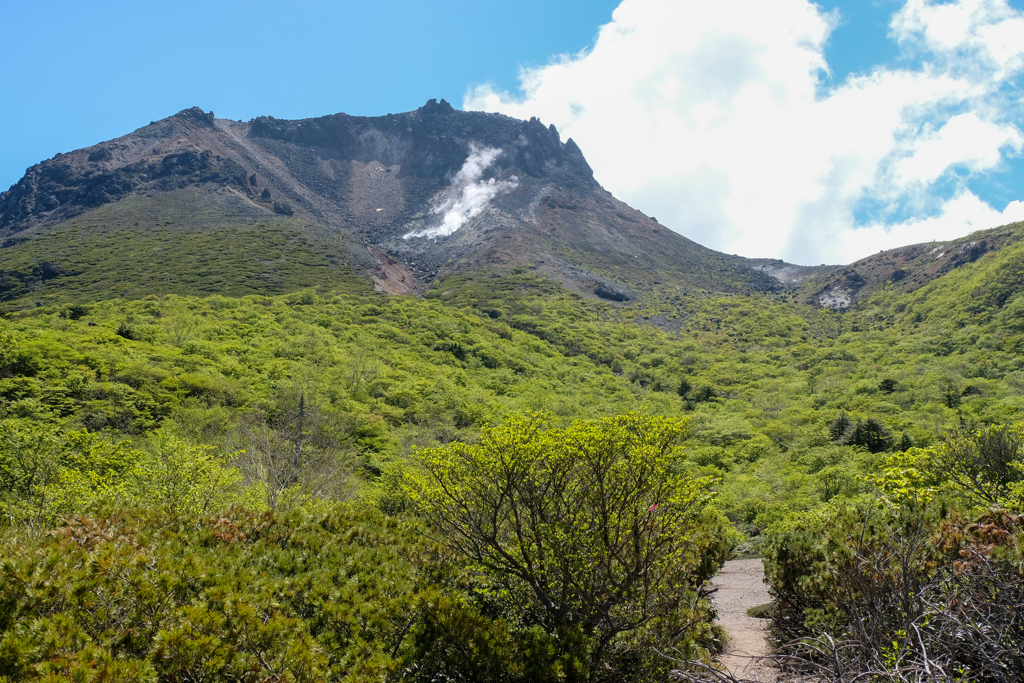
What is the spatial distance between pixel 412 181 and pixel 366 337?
96.7 m

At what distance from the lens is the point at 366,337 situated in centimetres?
A: 5431

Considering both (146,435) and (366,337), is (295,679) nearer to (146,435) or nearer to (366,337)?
(146,435)

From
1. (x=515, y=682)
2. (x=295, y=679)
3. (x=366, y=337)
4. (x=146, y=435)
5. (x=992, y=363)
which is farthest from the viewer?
(x=366, y=337)

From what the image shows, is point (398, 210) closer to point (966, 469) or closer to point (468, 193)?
point (468, 193)

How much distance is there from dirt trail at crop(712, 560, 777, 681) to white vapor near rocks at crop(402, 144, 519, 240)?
330ft

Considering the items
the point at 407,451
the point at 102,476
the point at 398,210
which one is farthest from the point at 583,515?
the point at 398,210

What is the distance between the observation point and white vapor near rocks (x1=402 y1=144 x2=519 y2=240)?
386 feet

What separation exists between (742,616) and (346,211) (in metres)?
124

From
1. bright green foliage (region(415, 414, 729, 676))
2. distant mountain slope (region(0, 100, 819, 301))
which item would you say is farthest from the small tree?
distant mountain slope (region(0, 100, 819, 301))

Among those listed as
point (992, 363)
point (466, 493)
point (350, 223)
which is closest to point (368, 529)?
point (466, 493)

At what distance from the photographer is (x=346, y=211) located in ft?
409

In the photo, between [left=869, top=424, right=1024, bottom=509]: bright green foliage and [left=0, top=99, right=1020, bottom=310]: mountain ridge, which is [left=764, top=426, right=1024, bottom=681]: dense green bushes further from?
[left=0, top=99, right=1020, bottom=310]: mountain ridge

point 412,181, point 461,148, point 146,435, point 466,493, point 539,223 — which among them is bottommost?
point 146,435

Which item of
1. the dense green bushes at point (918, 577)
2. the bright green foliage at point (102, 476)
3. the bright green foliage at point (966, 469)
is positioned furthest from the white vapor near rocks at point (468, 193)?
Answer: the dense green bushes at point (918, 577)
